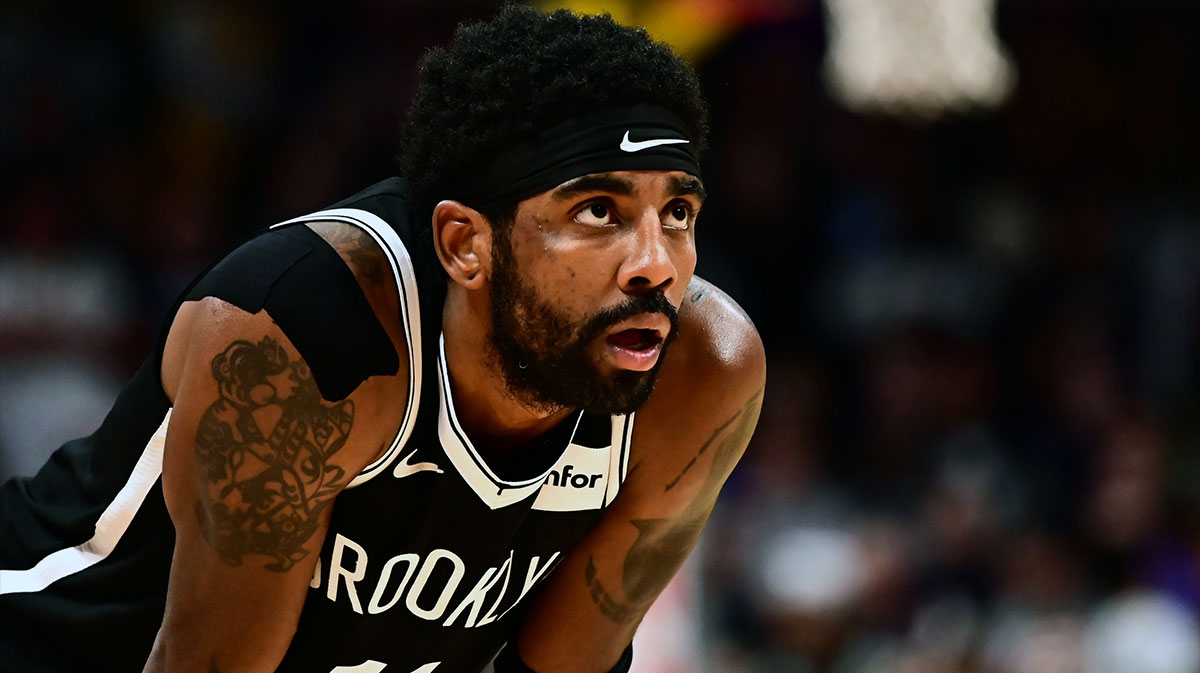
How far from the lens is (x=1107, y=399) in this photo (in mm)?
7199

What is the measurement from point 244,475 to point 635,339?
691mm

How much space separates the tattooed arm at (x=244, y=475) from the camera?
246 centimetres

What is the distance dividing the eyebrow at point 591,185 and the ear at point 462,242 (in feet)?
0.58

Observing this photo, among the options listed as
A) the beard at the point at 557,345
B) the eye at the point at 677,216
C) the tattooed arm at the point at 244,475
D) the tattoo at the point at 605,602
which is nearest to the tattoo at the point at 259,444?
the tattooed arm at the point at 244,475

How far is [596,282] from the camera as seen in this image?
2.54 metres

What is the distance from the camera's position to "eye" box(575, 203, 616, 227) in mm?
2549

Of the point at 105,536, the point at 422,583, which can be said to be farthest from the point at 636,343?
the point at 105,536

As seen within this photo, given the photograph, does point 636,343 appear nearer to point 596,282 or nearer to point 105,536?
point 596,282

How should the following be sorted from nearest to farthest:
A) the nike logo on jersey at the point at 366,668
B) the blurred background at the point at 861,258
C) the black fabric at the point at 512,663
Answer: the nike logo on jersey at the point at 366,668
the black fabric at the point at 512,663
the blurred background at the point at 861,258

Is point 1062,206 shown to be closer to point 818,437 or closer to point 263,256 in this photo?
point 818,437

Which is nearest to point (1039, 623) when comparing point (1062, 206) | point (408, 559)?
point (1062, 206)

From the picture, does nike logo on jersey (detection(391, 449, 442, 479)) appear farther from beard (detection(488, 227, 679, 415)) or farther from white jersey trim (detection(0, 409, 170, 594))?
white jersey trim (detection(0, 409, 170, 594))

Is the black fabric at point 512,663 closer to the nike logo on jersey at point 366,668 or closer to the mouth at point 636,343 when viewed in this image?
the nike logo on jersey at point 366,668

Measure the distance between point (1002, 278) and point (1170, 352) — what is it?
0.90 meters
